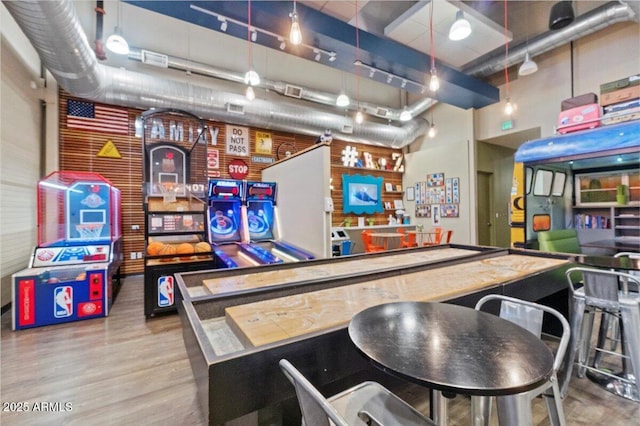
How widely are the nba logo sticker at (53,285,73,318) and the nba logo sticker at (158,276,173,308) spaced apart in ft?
3.38

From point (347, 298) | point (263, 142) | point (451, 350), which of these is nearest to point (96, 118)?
point (263, 142)

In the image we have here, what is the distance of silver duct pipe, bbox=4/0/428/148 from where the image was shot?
2982mm

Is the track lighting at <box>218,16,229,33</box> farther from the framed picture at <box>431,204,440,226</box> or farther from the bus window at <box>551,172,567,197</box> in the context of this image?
the framed picture at <box>431,204,440,226</box>

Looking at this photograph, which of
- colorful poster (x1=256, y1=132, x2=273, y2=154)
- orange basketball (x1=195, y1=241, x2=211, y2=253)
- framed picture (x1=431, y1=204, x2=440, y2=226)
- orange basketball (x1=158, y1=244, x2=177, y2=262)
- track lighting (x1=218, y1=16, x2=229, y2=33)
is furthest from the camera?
framed picture (x1=431, y1=204, x2=440, y2=226)

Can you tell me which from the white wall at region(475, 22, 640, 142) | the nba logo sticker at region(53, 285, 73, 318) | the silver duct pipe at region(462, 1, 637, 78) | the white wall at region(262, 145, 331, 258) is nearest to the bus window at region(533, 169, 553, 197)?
the white wall at region(475, 22, 640, 142)

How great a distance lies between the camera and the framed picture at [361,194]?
7.80 meters

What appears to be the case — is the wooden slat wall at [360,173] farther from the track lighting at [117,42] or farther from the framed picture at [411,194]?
the track lighting at [117,42]

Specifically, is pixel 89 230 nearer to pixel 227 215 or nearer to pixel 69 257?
pixel 69 257

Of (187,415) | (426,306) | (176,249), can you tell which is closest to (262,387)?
(426,306)

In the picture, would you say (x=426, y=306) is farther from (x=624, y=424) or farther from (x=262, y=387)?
(x=624, y=424)

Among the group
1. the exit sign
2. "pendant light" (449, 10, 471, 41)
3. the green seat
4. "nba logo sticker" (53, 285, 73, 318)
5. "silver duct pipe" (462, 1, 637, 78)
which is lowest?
"nba logo sticker" (53, 285, 73, 318)

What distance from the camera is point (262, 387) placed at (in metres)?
0.93

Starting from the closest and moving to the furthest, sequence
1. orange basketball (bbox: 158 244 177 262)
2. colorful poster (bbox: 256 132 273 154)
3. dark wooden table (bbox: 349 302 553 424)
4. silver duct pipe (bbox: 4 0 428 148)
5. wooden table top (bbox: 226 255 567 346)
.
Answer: dark wooden table (bbox: 349 302 553 424)
wooden table top (bbox: 226 255 567 346)
silver duct pipe (bbox: 4 0 428 148)
orange basketball (bbox: 158 244 177 262)
colorful poster (bbox: 256 132 273 154)

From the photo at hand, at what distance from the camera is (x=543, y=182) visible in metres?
4.91
